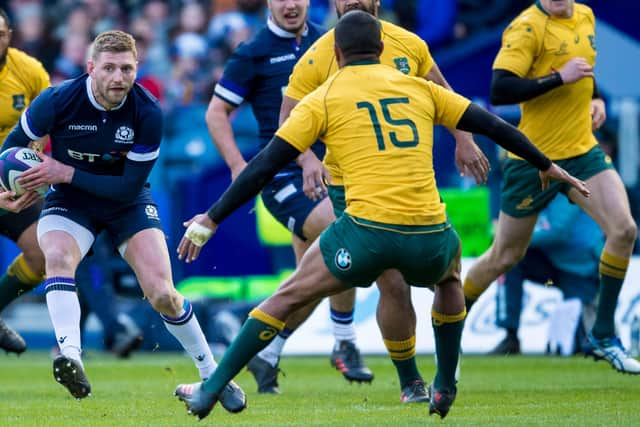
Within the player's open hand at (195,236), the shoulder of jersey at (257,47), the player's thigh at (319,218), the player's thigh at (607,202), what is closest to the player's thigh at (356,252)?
the player's open hand at (195,236)

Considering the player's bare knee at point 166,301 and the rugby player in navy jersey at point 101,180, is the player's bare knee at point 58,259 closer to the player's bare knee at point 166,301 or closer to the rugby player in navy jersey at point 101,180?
the rugby player in navy jersey at point 101,180

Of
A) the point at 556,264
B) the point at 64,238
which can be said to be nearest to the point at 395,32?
the point at 64,238

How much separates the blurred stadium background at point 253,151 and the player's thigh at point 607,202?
337 centimetres

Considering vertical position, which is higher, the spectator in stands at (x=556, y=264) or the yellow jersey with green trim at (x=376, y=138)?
the yellow jersey with green trim at (x=376, y=138)

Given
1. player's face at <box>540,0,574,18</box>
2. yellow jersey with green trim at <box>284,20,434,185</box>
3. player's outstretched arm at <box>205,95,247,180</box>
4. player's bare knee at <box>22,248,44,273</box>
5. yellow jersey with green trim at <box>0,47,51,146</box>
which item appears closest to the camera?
yellow jersey with green trim at <box>284,20,434,185</box>

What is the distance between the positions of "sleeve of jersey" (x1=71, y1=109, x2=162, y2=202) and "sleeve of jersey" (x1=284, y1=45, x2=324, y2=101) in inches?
34.4

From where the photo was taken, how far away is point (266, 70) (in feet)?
32.8

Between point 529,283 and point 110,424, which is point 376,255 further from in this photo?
point 529,283

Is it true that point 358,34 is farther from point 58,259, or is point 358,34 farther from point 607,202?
point 607,202

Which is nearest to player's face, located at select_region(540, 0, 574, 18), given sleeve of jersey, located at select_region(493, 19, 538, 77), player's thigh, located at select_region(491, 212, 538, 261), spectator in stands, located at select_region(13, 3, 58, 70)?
sleeve of jersey, located at select_region(493, 19, 538, 77)

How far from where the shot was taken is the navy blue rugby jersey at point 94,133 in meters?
8.46

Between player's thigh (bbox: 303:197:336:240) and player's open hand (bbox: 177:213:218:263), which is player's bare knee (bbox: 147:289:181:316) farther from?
player's thigh (bbox: 303:197:336:240)

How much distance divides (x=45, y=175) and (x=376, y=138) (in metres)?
2.38

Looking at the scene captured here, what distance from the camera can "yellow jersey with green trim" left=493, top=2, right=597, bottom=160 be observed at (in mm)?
9914
